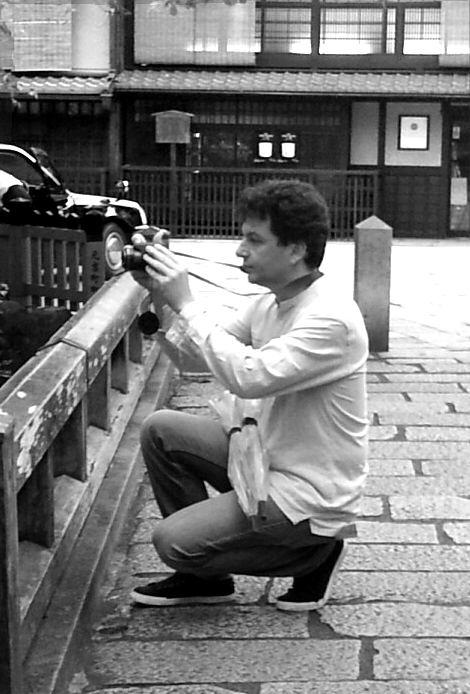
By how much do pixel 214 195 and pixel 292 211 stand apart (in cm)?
1906

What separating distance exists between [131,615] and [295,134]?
19.5 meters

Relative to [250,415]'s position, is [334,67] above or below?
above

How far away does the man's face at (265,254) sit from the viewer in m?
3.45

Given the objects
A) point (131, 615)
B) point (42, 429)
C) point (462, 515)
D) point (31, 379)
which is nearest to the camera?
point (42, 429)

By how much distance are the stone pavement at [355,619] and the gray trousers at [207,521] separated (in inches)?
7.8

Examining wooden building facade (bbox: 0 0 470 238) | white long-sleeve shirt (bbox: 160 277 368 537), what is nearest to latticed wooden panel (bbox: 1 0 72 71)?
wooden building facade (bbox: 0 0 470 238)

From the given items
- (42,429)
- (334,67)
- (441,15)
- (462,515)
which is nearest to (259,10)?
(334,67)

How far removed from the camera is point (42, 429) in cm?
323

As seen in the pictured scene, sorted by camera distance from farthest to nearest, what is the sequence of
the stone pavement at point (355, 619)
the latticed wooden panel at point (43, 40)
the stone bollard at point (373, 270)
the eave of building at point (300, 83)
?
the latticed wooden panel at point (43, 40), the eave of building at point (300, 83), the stone bollard at point (373, 270), the stone pavement at point (355, 619)

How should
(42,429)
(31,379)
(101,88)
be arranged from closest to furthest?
(42,429) < (31,379) < (101,88)

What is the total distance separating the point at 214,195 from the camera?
73.2ft

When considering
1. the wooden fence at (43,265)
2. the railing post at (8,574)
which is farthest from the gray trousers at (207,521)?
the wooden fence at (43,265)

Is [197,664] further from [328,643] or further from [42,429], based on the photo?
[42,429]

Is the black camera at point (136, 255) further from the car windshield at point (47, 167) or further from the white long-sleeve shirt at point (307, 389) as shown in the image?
the car windshield at point (47, 167)
